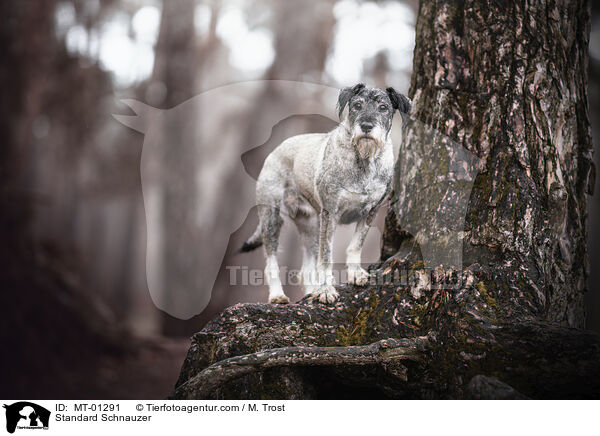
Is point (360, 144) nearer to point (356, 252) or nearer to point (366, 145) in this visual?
point (366, 145)

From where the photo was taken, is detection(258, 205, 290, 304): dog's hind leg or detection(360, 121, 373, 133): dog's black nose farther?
detection(258, 205, 290, 304): dog's hind leg

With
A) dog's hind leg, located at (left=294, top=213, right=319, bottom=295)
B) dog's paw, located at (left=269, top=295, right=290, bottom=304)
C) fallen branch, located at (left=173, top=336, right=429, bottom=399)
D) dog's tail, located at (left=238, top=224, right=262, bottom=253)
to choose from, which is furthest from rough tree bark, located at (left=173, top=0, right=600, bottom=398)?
dog's tail, located at (left=238, top=224, right=262, bottom=253)

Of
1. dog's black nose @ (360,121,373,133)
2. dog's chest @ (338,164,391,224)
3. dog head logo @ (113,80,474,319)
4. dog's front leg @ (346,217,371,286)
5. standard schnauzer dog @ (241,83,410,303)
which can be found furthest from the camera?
dog head logo @ (113,80,474,319)

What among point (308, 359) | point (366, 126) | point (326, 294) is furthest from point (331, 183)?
point (308, 359)

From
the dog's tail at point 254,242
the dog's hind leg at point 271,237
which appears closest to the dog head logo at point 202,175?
the dog's tail at point 254,242

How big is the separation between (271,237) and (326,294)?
2.76 ft

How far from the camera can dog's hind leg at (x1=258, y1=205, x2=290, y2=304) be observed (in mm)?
3727

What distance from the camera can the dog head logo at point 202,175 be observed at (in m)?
9.79

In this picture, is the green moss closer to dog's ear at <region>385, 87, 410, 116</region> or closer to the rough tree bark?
the rough tree bark

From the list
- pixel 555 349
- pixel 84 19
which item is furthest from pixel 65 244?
pixel 555 349

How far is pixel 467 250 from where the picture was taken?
2902 mm

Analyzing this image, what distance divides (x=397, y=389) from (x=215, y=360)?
1.15 meters

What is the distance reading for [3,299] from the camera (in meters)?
7.84
